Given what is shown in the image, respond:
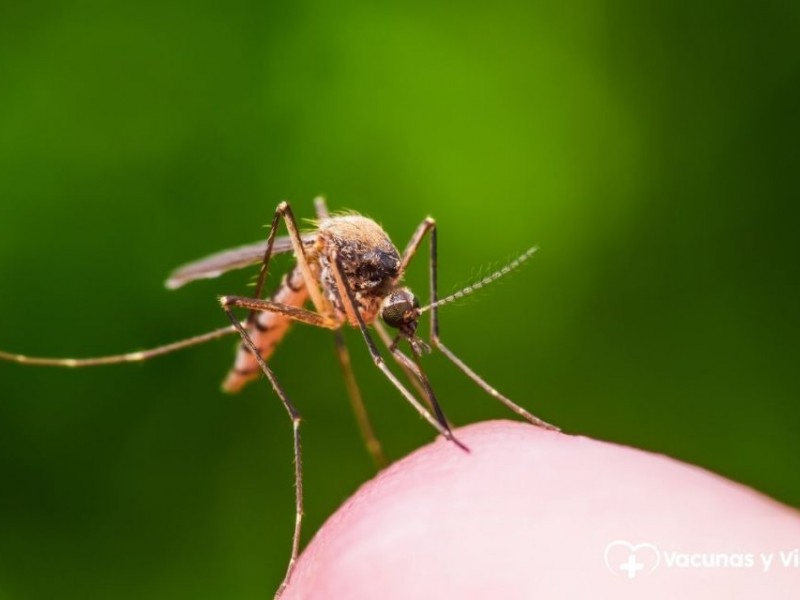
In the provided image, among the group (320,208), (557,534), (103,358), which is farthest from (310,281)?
(557,534)

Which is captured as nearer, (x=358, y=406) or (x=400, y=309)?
(x=400, y=309)

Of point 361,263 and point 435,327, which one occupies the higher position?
point 361,263

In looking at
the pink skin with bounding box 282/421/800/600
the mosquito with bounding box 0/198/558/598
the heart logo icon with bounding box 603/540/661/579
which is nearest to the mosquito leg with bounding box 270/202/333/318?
the mosquito with bounding box 0/198/558/598

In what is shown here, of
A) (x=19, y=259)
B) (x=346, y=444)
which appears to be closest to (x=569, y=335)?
(x=346, y=444)

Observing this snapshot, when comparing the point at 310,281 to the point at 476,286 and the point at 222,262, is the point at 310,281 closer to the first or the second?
the point at 222,262

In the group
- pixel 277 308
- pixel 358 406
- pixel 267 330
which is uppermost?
pixel 277 308

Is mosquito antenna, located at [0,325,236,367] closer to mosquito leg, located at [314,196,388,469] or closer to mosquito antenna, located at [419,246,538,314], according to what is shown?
mosquito leg, located at [314,196,388,469]

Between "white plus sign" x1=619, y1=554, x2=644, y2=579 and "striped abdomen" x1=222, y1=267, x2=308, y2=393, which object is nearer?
"white plus sign" x1=619, y1=554, x2=644, y2=579
